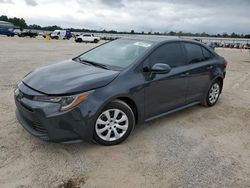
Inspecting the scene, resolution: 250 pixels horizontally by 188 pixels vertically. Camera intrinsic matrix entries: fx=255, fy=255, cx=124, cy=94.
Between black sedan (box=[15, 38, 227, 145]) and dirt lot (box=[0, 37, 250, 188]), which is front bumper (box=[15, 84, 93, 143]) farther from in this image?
dirt lot (box=[0, 37, 250, 188])

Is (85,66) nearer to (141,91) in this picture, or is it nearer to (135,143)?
(141,91)

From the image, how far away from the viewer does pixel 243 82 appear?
8891 millimetres

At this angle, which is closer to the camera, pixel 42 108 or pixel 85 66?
pixel 42 108

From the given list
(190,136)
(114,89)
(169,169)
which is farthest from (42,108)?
(190,136)

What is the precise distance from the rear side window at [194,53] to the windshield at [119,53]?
0.96 metres

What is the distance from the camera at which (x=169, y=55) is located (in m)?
4.49

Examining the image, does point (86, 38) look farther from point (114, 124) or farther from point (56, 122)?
point (56, 122)

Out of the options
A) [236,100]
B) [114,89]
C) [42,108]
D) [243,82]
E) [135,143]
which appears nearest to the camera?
[42,108]

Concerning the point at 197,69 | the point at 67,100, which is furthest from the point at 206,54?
the point at 67,100

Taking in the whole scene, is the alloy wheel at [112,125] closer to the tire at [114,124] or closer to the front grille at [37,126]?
the tire at [114,124]

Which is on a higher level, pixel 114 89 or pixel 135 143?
pixel 114 89

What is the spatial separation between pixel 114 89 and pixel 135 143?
36.1 inches

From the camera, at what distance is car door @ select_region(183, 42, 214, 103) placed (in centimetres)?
486

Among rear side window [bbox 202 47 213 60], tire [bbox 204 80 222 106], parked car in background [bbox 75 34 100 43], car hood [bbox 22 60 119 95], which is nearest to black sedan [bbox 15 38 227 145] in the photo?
car hood [bbox 22 60 119 95]
